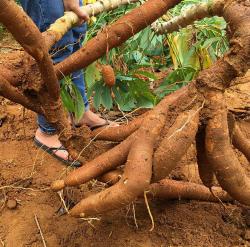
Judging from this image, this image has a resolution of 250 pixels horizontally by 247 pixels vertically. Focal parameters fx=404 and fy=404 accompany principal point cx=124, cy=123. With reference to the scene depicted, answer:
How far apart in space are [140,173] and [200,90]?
0.29m

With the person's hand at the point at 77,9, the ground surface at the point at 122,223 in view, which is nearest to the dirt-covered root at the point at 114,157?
the ground surface at the point at 122,223

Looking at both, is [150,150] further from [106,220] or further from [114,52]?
[114,52]

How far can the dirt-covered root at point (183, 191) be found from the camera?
52.6 inches

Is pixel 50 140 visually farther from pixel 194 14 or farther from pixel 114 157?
pixel 194 14

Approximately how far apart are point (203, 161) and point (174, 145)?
0.17 m

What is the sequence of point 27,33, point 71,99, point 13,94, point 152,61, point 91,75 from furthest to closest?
point 152,61 < point 91,75 < point 71,99 < point 13,94 < point 27,33

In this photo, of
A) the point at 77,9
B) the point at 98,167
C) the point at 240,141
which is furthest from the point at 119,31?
the point at 240,141

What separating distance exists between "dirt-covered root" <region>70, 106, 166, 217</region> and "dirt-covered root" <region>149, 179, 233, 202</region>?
0.27 meters

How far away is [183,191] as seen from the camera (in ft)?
4.53

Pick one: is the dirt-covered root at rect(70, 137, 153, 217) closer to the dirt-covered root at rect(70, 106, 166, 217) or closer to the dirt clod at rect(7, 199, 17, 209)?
the dirt-covered root at rect(70, 106, 166, 217)

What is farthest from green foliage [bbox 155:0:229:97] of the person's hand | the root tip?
the root tip

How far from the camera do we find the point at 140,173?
1025 millimetres

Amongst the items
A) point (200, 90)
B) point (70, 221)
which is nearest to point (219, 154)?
point (200, 90)

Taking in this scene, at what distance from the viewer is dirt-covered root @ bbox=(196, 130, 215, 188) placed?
117cm
